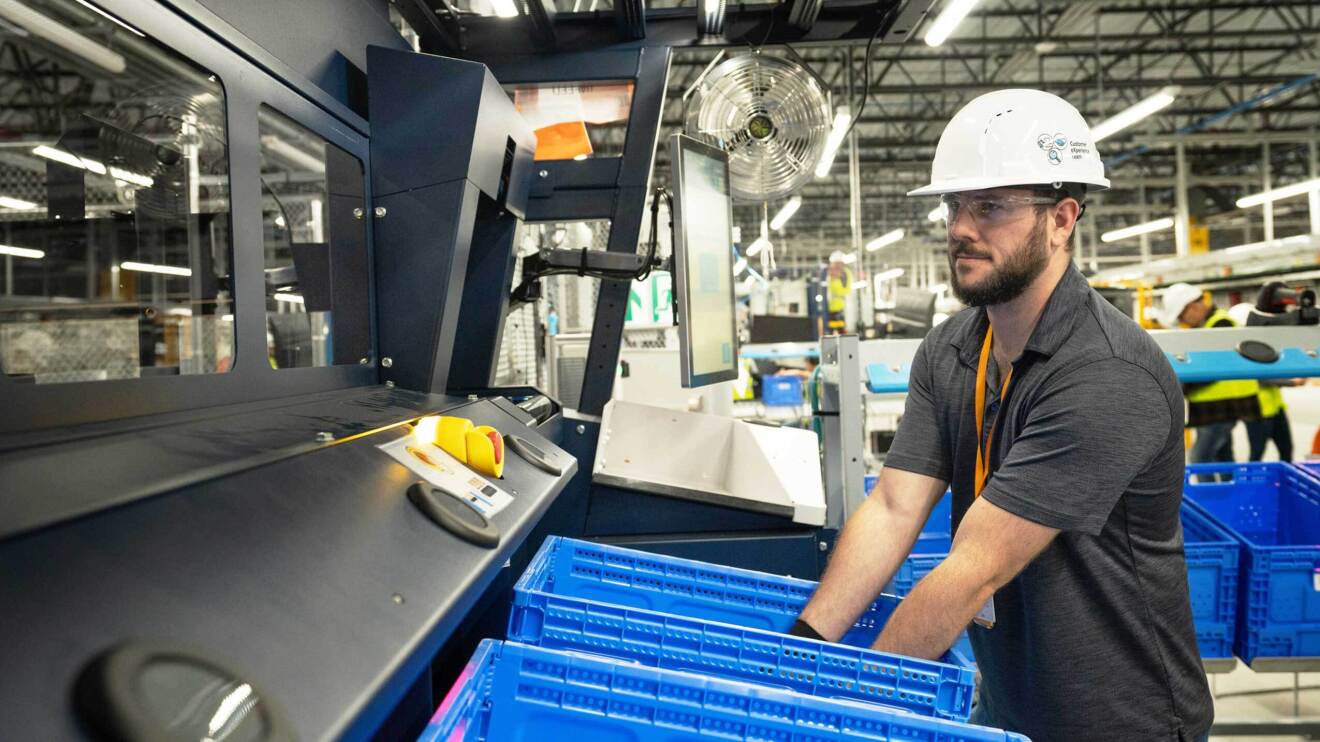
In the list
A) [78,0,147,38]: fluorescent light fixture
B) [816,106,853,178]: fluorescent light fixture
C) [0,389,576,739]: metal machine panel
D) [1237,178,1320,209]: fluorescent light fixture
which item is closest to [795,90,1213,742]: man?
[0,389,576,739]: metal machine panel

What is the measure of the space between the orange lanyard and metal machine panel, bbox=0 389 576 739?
1.06 meters

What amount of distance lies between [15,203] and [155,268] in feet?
1.22

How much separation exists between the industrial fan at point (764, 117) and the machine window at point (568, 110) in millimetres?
310

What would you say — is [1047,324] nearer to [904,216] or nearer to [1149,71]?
[1149,71]

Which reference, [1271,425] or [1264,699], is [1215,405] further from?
[1264,699]

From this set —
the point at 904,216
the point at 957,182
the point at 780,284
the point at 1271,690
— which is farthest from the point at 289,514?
the point at 904,216

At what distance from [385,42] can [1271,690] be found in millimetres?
4248

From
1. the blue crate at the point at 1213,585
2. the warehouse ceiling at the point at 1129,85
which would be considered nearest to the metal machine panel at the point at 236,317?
the blue crate at the point at 1213,585

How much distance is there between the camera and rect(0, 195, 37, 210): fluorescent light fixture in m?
1.60

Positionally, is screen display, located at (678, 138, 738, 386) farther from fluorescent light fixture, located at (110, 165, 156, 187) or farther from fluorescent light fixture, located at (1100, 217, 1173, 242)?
fluorescent light fixture, located at (1100, 217, 1173, 242)

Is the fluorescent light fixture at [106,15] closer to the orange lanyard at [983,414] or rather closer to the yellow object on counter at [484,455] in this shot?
the yellow object on counter at [484,455]

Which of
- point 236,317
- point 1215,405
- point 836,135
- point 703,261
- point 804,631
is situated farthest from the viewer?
point 836,135

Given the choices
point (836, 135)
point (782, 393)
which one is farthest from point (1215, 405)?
point (836, 135)

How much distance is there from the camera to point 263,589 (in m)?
0.70
